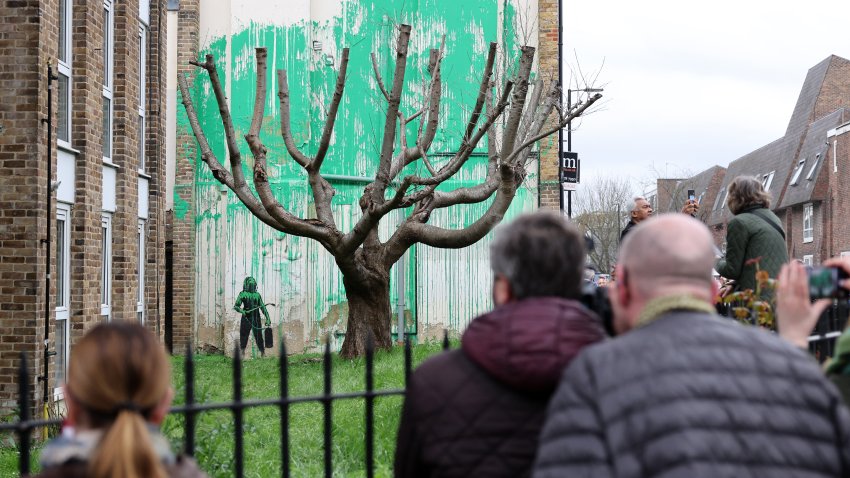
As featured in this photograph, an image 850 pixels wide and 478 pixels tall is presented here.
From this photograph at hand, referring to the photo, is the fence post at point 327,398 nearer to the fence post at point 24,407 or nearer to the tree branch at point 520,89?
the fence post at point 24,407

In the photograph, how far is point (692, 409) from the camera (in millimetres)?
2469

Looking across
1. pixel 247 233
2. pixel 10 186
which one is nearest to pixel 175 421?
pixel 10 186

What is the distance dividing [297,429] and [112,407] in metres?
8.69

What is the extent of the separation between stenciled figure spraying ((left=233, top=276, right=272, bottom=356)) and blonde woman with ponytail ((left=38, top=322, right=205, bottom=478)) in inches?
817

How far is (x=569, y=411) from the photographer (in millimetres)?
2559

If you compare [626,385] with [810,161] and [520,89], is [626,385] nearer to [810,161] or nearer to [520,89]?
[520,89]

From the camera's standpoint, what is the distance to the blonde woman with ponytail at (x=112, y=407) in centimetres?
230

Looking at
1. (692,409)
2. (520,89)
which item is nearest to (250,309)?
(520,89)

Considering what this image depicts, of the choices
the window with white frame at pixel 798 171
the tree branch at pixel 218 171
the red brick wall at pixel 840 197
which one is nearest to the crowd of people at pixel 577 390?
the tree branch at pixel 218 171

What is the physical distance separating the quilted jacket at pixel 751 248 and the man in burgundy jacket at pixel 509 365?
180 inches

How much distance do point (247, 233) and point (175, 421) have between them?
15595mm

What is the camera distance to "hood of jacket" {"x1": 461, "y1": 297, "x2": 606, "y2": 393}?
2.74 m

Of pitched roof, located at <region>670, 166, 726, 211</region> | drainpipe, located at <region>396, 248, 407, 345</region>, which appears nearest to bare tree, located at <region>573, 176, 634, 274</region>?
pitched roof, located at <region>670, 166, 726, 211</region>

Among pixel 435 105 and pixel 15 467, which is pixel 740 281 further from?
pixel 435 105
